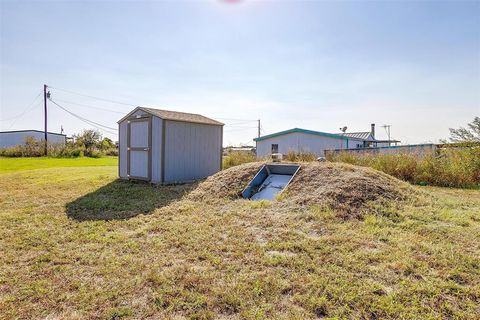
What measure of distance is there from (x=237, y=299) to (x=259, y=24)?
22.1ft

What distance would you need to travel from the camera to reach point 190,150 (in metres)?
8.48

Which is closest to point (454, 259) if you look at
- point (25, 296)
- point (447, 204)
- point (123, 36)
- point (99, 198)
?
point (447, 204)

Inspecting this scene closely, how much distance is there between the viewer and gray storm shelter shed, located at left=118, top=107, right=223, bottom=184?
25.5ft

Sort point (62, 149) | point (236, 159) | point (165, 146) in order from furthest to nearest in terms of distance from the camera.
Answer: point (62, 149) → point (236, 159) → point (165, 146)

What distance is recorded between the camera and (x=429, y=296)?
1915mm

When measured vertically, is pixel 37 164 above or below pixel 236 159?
below

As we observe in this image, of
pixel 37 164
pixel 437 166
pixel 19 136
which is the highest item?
pixel 19 136

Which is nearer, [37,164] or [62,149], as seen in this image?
[37,164]

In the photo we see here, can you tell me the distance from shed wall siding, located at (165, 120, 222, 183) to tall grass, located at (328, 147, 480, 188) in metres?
4.93

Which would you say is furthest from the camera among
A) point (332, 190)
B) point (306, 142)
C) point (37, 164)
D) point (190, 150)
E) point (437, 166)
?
point (306, 142)

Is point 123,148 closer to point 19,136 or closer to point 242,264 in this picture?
point 242,264

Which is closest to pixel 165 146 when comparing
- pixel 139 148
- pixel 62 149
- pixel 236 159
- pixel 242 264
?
pixel 139 148

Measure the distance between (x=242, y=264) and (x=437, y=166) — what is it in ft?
25.8

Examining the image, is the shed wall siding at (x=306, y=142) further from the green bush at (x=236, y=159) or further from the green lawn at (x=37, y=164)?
the green lawn at (x=37, y=164)
